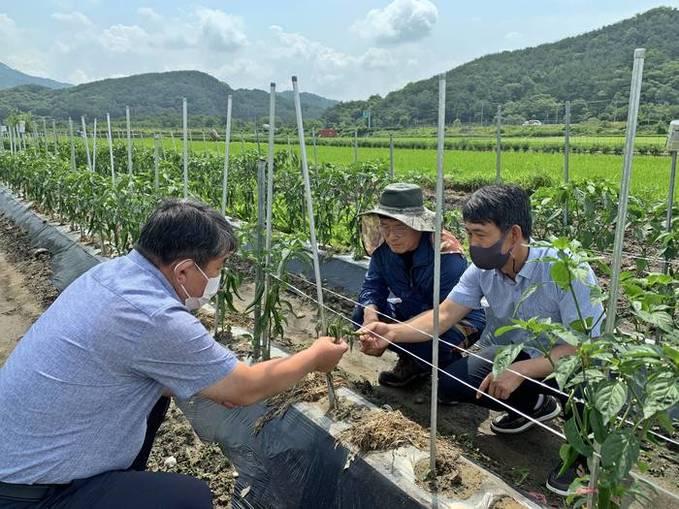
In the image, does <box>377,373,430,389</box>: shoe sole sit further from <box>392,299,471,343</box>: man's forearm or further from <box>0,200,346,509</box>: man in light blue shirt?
<box>0,200,346,509</box>: man in light blue shirt

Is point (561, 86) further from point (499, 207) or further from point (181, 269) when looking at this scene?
point (181, 269)

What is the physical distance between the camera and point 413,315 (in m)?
3.37

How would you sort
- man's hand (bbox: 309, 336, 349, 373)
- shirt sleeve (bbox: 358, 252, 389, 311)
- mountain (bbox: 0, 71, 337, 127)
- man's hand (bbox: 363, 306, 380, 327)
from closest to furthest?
man's hand (bbox: 309, 336, 349, 373), man's hand (bbox: 363, 306, 380, 327), shirt sleeve (bbox: 358, 252, 389, 311), mountain (bbox: 0, 71, 337, 127)

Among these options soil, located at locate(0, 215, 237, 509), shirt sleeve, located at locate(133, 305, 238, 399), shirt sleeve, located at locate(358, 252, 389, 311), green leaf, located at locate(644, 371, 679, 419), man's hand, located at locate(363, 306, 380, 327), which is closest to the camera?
green leaf, located at locate(644, 371, 679, 419)

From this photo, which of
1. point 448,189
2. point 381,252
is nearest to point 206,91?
point 448,189

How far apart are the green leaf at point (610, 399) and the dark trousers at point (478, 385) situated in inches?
51.2

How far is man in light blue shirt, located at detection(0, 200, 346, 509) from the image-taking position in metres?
1.68

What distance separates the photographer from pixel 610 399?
1290 millimetres

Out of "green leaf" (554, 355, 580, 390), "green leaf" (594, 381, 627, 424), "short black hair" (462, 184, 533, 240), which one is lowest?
"green leaf" (594, 381, 627, 424)

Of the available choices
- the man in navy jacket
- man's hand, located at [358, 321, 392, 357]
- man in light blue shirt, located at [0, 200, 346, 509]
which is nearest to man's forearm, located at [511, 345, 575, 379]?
the man in navy jacket

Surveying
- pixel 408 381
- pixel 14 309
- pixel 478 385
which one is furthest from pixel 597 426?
pixel 14 309

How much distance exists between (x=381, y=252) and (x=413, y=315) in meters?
0.41

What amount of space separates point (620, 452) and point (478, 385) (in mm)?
1514

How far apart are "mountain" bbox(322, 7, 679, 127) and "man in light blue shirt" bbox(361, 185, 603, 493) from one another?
0.70 meters
